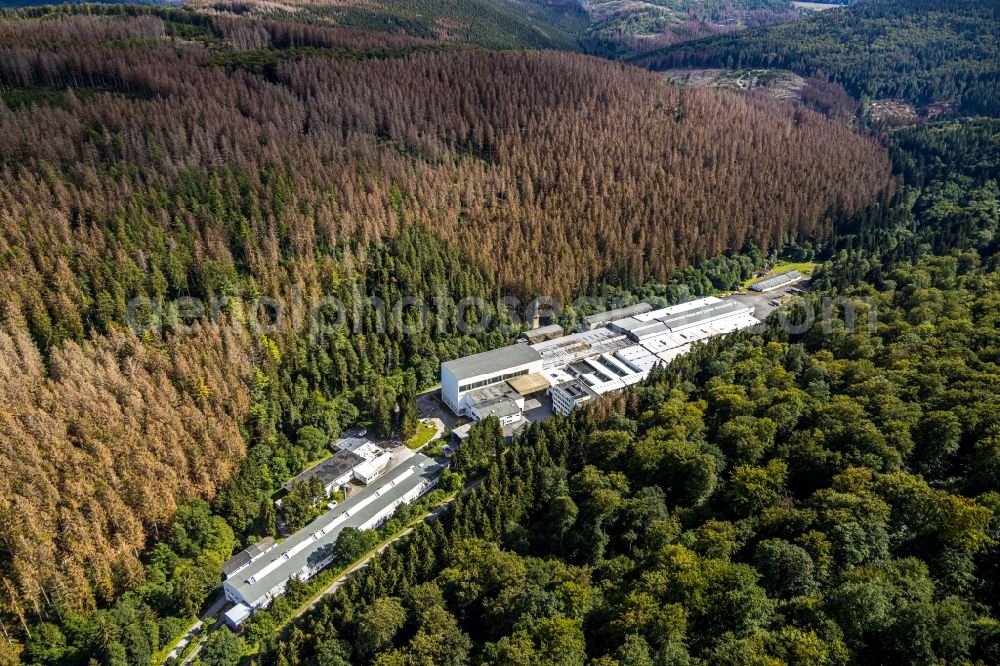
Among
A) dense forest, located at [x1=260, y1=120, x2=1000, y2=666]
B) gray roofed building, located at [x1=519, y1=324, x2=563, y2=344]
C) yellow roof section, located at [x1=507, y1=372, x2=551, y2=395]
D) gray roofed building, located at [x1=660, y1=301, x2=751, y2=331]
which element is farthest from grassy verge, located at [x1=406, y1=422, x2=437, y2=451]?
gray roofed building, located at [x1=660, y1=301, x2=751, y2=331]

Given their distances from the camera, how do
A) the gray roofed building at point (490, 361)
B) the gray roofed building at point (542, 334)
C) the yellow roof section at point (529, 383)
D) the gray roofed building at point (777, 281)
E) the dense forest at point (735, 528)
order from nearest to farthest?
1. the dense forest at point (735, 528)
2. the gray roofed building at point (490, 361)
3. the yellow roof section at point (529, 383)
4. the gray roofed building at point (542, 334)
5. the gray roofed building at point (777, 281)

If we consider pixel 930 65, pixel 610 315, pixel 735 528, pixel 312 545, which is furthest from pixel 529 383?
pixel 930 65

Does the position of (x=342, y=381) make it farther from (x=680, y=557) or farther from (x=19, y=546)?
(x=680, y=557)

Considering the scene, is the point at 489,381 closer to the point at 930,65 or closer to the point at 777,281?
the point at 777,281

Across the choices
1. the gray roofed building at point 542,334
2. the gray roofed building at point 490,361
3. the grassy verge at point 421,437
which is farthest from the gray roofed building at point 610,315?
the grassy verge at point 421,437

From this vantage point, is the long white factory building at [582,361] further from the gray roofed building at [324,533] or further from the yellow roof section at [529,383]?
the gray roofed building at [324,533]

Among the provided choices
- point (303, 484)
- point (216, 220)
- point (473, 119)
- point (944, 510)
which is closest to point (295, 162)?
point (216, 220)

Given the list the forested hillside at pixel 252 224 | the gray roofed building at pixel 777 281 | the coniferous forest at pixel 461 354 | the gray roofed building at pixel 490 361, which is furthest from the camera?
the gray roofed building at pixel 777 281
